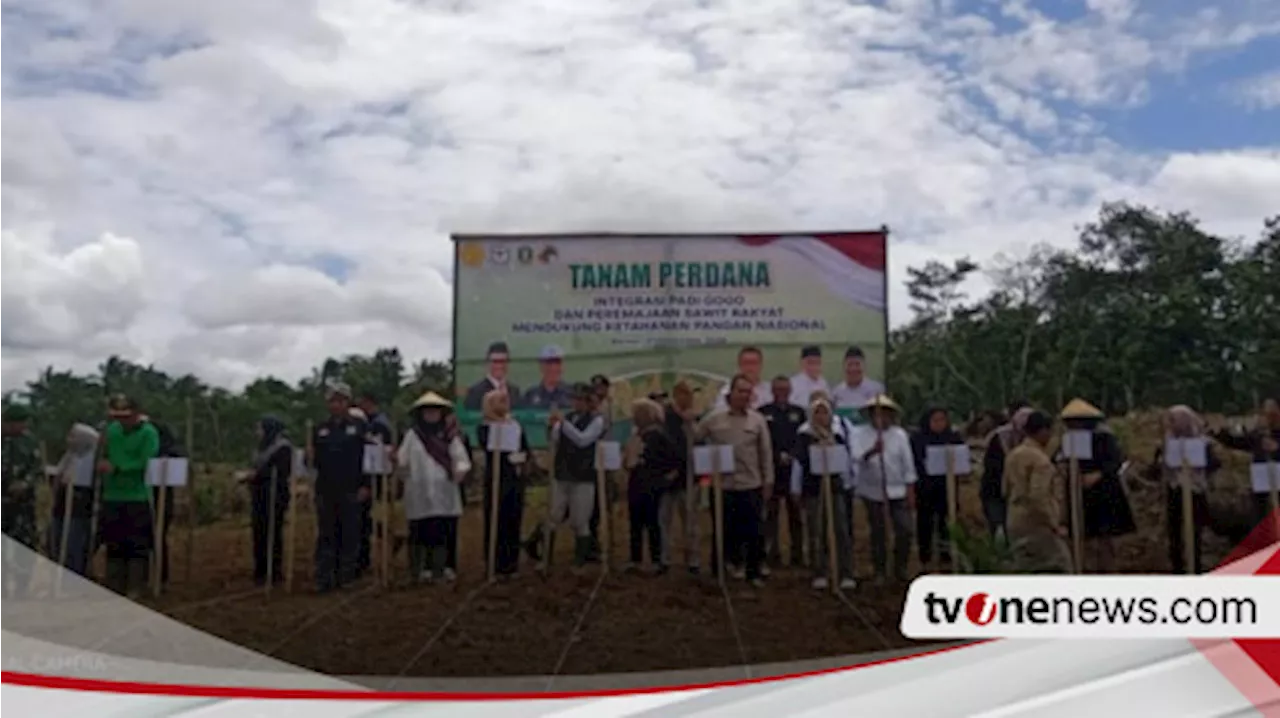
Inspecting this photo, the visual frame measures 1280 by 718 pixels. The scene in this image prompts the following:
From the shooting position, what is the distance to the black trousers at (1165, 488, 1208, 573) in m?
2.30

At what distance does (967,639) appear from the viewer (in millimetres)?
2406

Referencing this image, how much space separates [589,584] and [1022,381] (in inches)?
37.8

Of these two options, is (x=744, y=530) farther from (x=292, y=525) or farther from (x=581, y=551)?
(x=292, y=525)

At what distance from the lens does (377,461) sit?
2.36 metres

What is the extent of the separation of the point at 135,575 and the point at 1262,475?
2.29 metres

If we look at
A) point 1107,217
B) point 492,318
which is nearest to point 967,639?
point 1107,217

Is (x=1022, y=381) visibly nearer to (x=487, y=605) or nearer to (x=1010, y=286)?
(x=1010, y=286)

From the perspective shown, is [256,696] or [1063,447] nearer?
[1063,447]

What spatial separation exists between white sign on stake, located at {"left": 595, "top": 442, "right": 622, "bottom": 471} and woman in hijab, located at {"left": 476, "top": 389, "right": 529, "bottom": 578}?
0.15 meters

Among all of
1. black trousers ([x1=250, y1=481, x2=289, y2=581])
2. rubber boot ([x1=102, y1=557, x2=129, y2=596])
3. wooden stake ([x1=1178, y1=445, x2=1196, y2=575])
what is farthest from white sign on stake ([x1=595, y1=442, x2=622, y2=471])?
wooden stake ([x1=1178, y1=445, x2=1196, y2=575])

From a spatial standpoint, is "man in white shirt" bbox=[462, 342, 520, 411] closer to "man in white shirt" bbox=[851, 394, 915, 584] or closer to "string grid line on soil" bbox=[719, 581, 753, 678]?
"string grid line on soil" bbox=[719, 581, 753, 678]

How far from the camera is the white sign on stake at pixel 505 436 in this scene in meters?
2.33

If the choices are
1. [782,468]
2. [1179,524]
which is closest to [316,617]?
[782,468]

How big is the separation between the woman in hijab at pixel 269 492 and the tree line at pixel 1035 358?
0.10 ft
